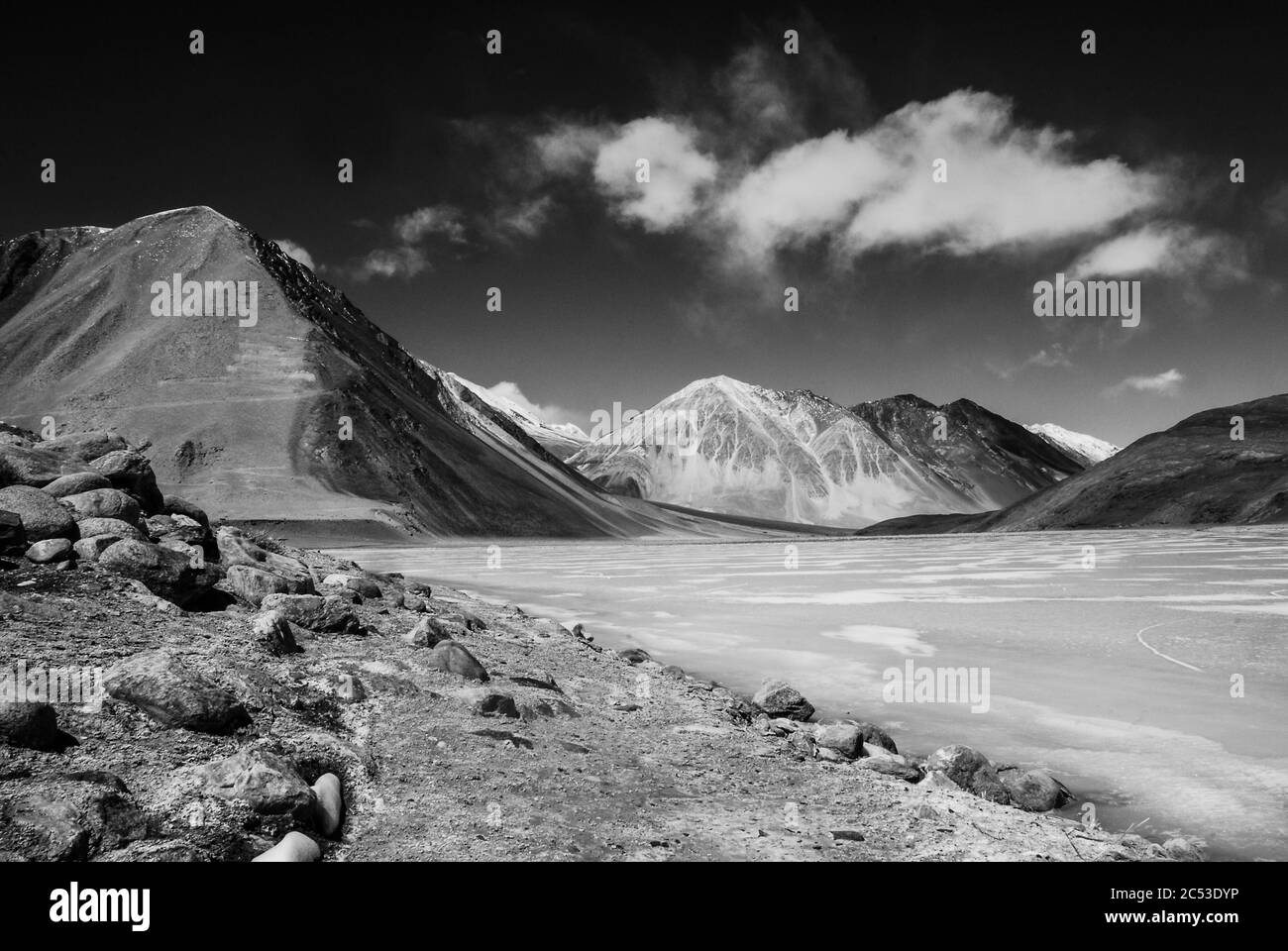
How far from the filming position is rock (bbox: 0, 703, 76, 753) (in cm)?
508

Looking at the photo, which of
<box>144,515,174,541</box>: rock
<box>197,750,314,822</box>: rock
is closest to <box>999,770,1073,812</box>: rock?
<box>197,750,314,822</box>: rock

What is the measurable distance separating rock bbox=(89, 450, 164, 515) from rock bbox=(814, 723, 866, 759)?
1167 cm

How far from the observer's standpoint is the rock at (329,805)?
16.9 ft

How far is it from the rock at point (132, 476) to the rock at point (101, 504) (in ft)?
4.78

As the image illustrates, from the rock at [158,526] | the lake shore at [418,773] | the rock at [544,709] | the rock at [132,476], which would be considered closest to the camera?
the lake shore at [418,773]

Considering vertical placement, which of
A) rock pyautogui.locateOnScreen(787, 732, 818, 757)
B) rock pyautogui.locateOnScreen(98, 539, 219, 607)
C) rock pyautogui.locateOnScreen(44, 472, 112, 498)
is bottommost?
rock pyautogui.locateOnScreen(787, 732, 818, 757)

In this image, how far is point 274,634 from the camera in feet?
28.9

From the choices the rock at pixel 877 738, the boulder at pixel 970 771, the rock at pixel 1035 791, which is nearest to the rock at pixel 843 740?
the rock at pixel 877 738

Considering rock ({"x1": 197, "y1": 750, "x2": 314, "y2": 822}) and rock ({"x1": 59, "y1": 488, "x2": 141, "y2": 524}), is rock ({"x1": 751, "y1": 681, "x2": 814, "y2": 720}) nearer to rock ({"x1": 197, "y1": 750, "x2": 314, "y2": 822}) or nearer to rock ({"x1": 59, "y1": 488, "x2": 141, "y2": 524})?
rock ({"x1": 197, "y1": 750, "x2": 314, "y2": 822})

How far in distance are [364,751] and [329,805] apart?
1314 millimetres

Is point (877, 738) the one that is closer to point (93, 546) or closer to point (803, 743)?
point (803, 743)

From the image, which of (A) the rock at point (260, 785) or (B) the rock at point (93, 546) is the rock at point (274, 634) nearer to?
(B) the rock at point (93, 546)
